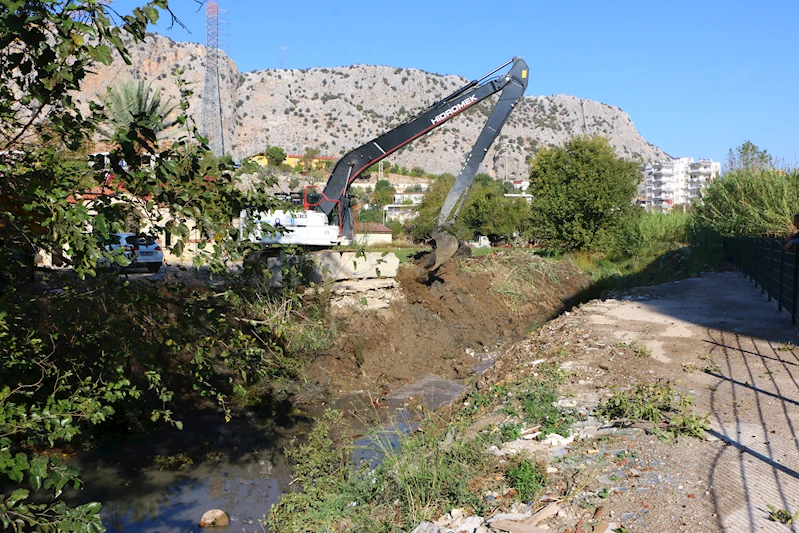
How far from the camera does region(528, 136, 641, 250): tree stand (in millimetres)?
31297

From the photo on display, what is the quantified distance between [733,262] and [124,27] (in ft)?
81.7

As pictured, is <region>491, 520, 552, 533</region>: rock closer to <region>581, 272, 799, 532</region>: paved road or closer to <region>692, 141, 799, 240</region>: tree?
<region>581, 272, 799, 532</region>: paved road

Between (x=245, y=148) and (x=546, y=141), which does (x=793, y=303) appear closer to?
(x=245, y=148)

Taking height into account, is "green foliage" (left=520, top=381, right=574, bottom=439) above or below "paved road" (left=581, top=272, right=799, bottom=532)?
below

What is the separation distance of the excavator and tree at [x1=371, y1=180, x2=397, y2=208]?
49.6 meters

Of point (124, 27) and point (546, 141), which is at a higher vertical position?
point (546, 141)

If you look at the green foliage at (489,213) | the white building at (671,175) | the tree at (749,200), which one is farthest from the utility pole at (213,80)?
the white building at (671,175)

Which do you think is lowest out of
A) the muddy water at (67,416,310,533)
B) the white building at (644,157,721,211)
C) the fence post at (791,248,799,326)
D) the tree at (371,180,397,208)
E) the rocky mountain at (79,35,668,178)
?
the muddy water at (67,416,310,533)

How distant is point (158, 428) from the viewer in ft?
37.2

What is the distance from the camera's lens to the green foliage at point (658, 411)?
6.61 meters

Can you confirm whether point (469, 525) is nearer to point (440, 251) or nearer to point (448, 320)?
point (448, 320)

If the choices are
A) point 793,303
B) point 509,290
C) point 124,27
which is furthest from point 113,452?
point 509,290

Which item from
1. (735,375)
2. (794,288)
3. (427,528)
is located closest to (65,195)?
(427,528)

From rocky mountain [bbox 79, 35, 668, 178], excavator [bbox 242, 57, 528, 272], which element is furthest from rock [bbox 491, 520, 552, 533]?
rocky mountain [bbox 79, 35, 668, 178]
